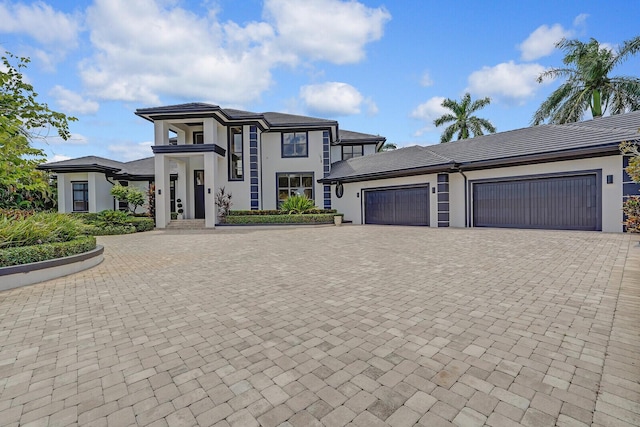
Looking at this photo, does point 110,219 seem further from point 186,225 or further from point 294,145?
point 294,145

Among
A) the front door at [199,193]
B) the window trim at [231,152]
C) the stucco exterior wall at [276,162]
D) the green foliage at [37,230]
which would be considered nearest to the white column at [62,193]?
the front door at [199,193]

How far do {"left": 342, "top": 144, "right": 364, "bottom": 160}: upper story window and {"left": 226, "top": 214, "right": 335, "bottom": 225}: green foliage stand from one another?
9.88 meters

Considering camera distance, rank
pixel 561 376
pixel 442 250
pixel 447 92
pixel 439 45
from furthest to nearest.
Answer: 1. pixel 447 92
2. pixel 439 45
3. pixel 442 250
4. pixel 561 376

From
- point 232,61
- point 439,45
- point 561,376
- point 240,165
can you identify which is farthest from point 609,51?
point 561,376

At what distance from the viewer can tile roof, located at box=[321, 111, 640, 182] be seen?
38.3ft

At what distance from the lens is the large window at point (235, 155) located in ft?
66.1

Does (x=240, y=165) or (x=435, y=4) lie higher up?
(x=435, y=4)

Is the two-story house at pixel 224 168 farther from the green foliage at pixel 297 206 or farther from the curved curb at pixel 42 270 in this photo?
the curved curb at pixel 42 270

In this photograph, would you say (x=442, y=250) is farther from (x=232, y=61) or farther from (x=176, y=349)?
(x=232, y=61)

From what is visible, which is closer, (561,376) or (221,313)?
(561,376)

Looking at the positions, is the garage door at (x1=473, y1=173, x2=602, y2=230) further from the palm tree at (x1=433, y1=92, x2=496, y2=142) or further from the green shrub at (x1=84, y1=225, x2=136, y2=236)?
the green shrub at (x1=84, y1=225, x2=136, y2=236)

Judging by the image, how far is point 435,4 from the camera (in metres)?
10.5

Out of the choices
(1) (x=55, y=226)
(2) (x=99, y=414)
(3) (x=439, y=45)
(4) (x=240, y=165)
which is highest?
(3) (x=439, y=45)

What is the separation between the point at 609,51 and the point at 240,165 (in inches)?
920
